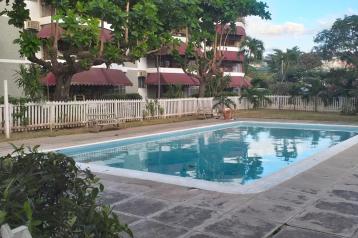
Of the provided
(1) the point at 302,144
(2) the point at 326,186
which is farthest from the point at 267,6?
(2) the point at 326,186

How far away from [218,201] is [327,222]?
67.6 inches

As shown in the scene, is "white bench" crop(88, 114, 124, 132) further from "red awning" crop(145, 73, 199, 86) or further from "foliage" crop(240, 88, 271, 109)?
"foliage" crop(240, 88, 271, 109)

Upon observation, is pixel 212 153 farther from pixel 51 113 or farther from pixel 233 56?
pixel 233 56

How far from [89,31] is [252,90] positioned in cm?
1888

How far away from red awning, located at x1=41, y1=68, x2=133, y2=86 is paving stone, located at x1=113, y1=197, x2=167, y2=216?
20.5 metres

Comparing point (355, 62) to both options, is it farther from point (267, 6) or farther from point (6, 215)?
point (6, 215)

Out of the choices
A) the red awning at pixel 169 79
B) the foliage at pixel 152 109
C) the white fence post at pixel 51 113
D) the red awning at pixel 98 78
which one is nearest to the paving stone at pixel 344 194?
the white fence post at pixel 51 113

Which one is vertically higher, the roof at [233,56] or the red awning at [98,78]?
the roof at [233,56]

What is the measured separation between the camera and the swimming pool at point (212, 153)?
989 cm

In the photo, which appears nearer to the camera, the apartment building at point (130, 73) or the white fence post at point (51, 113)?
the white fence post at point (51, 113)

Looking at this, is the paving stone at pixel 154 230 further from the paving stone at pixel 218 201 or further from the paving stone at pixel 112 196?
the paving stone at pixel 112 196

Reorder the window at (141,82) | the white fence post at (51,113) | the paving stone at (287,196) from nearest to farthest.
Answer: the paving stone at (287,196) < the white fence post at (51,113) < the window at (141,82)

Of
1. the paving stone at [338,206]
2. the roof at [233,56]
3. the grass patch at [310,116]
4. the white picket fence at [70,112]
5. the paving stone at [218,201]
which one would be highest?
the roof at [233,56]

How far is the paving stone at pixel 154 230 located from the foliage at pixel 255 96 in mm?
29015
